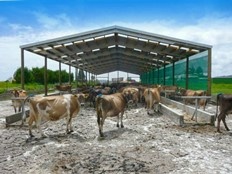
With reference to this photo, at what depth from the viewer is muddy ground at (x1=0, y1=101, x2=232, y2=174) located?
222 inches

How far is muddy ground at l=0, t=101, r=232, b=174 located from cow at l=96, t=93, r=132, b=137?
0.50m

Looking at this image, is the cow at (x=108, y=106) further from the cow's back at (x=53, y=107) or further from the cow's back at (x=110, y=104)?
the cow's back at (x=53, y=107)

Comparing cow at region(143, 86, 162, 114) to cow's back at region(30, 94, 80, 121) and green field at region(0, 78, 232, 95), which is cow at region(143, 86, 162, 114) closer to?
cow's back at region(30, 94, 80, 121)

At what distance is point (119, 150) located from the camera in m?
6.78

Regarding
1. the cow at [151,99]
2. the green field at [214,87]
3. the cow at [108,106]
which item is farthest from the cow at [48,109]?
the green field at [214,87]

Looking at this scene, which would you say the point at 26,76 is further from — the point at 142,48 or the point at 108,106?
the point at 108,106

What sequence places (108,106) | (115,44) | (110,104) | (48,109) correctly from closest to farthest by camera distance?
(48,109) < (108,106) < (110,104) < (115,44)

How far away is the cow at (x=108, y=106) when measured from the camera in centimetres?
842

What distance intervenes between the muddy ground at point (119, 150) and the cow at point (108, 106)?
50 centimetres

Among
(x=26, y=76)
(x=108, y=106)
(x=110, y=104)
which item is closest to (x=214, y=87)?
(x=26, y=76)

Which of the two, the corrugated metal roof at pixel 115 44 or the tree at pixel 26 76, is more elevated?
the corrugated metal roof at pixel 115 44

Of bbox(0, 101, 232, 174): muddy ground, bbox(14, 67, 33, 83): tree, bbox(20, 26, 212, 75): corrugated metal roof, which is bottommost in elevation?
bbox(0, 101, 232, 174): muddy ground

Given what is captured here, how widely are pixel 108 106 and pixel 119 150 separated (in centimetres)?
224

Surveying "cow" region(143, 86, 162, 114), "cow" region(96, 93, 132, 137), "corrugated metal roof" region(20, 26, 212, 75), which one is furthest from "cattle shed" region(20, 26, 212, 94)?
"cow" region(96, 93, 132, 137)
